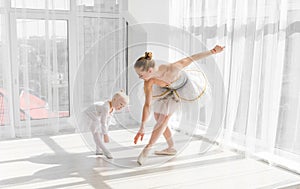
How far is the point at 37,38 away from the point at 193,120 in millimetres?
1883

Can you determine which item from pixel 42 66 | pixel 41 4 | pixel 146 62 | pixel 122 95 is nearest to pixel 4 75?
pixel 42 66

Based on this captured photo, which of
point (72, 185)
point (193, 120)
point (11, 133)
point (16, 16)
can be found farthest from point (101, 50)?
point (72, 185)

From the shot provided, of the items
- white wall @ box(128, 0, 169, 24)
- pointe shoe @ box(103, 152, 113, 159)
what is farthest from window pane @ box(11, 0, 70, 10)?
pointe shoe @ box(103, 152, 113, 159)

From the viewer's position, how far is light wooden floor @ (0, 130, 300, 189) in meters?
2.47

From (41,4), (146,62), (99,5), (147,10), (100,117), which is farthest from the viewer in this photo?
(147,10)

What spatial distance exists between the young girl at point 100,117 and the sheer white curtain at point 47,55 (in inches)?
30.0

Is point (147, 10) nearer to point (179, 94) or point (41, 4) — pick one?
point (41, 4)

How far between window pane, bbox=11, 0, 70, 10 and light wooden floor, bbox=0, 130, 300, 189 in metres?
1.40

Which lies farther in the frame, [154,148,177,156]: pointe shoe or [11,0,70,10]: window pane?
[11,0,70,10]: window pane

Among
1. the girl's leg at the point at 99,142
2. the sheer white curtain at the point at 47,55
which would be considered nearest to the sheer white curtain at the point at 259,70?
the sheer white curtain at the point at 47,55

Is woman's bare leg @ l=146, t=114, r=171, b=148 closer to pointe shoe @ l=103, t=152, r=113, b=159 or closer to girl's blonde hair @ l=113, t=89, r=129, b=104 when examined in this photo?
girl's blonde hair @ l=113, t=89, r=129, b=104

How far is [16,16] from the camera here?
3.62 meters

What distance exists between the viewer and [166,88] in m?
2.60

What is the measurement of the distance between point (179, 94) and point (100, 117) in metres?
0.61
